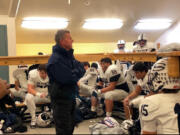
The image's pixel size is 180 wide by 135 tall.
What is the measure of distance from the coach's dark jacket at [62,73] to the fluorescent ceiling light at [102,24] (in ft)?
19.0

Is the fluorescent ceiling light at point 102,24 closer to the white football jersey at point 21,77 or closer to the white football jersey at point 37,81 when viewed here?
the white football jersey at point 21,77

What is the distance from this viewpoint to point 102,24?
880cm

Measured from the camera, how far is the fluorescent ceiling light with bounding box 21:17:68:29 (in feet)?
25.7

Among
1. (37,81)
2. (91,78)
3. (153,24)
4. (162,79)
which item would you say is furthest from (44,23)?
(162,79)

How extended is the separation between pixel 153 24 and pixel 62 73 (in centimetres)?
736

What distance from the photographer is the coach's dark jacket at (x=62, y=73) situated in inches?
101

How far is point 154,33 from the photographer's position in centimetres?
987

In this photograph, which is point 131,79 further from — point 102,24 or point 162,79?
point 102,24

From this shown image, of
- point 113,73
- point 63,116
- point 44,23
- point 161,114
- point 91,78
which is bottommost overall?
point 63,116

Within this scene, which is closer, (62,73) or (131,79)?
(62,73)

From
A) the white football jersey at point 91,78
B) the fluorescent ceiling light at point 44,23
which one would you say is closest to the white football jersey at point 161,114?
the white football jersey at point 91,78

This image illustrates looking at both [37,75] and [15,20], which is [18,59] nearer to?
[37,75]

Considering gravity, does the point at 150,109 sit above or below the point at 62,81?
below

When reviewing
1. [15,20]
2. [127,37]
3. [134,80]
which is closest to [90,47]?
[127,37]
